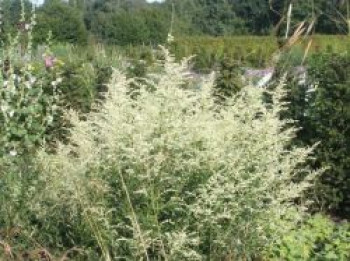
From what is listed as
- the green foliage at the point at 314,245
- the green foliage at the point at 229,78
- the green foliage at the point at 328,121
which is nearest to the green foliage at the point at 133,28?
the green foliage at the point at 229,78

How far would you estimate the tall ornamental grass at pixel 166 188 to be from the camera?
353 centimetres

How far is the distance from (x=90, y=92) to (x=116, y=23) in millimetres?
31568

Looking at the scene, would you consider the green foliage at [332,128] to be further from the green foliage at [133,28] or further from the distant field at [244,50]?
the green foliage at [133,28]

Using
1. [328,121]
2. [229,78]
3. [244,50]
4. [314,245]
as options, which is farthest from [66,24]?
[314,245]

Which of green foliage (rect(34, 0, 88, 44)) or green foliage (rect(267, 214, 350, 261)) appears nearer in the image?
green foliage (rect(267, 214, 350, 261))

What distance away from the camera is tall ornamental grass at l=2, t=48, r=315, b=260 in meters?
3.53

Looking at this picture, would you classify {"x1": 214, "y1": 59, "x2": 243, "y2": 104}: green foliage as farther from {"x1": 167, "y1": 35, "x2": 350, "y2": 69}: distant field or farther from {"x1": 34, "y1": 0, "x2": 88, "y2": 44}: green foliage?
{"x1": 34, "y1": 0, "x2": 88, "y2": 44}: green foliage

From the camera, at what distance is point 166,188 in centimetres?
369

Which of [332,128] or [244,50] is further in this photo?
[244,50]

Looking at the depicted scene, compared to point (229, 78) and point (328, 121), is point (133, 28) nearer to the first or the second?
point (229, 78)

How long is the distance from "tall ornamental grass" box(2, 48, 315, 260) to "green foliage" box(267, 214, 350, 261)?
17 cm

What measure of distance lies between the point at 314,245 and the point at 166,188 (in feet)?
3.92

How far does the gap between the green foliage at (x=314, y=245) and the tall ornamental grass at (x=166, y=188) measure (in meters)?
0.17

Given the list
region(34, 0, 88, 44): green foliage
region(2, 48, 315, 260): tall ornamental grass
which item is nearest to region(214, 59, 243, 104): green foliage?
region(2, 48, 315, 260): tall ornamental grass
